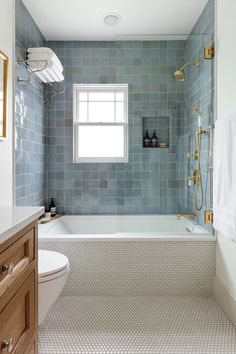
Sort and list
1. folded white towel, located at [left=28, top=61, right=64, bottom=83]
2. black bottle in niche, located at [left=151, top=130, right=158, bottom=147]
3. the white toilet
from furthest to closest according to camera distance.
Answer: black bottle in niche, located at [left=151, top=130, right=158, bottom=147] → folded white towel, located at [left=28, top=61, right=64, bottom=83] → the white toilet

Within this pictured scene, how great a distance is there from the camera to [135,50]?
293 centimetres

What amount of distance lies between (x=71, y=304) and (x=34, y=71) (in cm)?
209

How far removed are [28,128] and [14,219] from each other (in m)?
1.92

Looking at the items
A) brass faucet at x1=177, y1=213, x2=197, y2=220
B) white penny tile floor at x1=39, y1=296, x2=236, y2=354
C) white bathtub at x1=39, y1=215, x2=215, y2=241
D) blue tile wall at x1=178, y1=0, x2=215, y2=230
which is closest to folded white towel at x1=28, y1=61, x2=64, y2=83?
blue tile wall at x1=178, y1=0, x2=215, y2=230

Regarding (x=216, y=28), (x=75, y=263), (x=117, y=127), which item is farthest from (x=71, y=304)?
(x=216, y=28)

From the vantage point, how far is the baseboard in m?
2.06

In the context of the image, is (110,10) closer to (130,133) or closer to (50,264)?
(130,133)

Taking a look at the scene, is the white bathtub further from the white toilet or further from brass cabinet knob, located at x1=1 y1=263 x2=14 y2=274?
brass cabinet knob, located at x1=1 y1=263 x2=14 y2=274

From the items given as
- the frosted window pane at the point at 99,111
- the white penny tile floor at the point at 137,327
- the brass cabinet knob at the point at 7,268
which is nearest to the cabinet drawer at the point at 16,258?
the brass cabinet knob at the point at 7,268

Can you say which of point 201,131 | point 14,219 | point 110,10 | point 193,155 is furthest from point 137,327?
point 110,10

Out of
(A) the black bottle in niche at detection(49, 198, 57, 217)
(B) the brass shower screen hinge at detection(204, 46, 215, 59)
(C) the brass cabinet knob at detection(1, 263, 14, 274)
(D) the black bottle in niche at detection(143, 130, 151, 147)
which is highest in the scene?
(B) the brass shower screen hinge at detection(204, 46, 215, 59)

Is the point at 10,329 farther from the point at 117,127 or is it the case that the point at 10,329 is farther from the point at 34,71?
the point at 117,127

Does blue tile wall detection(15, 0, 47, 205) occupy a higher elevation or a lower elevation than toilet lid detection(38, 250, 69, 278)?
higher

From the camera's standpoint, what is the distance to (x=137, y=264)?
244cm
